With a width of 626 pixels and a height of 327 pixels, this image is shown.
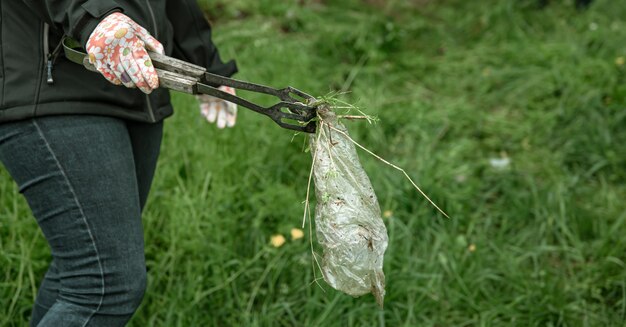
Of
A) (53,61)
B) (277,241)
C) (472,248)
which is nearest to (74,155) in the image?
(53,61)

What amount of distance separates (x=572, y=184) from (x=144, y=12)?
2267 millimetres

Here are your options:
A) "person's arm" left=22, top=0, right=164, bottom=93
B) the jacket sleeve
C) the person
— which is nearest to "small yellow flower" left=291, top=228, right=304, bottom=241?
the jacket sleeve

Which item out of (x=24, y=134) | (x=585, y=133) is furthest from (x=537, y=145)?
(x=24, y=134)

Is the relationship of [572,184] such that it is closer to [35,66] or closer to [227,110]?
[227,110]

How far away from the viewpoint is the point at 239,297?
2.62 m

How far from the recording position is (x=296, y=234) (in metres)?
2.73

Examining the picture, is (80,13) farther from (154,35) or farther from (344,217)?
(344,217)

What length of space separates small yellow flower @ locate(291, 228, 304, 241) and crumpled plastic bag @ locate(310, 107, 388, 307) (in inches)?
36.7

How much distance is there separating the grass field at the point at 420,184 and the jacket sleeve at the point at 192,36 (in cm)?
37

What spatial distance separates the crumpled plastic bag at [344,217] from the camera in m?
1.74

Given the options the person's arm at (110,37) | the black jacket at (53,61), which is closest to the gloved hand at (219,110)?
the black jacket at (53,61)

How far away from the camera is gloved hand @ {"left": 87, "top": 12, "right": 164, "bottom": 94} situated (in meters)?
1.48

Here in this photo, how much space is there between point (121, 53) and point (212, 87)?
0.72 ft

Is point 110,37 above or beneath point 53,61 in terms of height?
above
